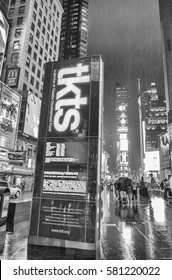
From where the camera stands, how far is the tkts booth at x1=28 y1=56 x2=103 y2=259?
16.5ft

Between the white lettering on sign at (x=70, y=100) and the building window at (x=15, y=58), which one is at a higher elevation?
the building window at (x=15, y=58)

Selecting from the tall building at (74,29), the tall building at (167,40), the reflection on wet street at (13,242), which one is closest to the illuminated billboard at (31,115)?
the reflection on wet street at (13,242)

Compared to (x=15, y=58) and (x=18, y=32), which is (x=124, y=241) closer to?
(x=15, y=58)

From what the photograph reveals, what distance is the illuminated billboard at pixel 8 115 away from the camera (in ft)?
92.0

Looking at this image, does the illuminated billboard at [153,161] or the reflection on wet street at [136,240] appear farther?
the illuminated billboard at [153,161]

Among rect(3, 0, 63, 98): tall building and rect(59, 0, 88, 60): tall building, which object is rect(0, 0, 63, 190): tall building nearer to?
rect(3, 0, 63, 98): tall building

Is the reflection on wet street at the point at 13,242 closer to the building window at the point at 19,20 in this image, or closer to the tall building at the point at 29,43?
the tall building at the point at 29,43

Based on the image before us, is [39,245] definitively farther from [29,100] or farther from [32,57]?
[32,57]

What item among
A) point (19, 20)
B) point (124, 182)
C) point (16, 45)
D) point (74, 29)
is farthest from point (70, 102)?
point (74, 29)

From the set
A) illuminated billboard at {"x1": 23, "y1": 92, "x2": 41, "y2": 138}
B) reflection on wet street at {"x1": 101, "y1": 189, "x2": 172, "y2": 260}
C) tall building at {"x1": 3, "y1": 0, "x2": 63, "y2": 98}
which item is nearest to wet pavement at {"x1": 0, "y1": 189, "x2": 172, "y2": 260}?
reflection on wet street at {"x1": 101, "y1": 189, "x2": 172, "y2": 260}

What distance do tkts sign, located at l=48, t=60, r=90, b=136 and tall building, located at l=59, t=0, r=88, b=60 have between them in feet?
346

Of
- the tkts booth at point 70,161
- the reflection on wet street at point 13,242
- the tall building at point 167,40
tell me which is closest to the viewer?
the reflection on wet street at point 13,242
